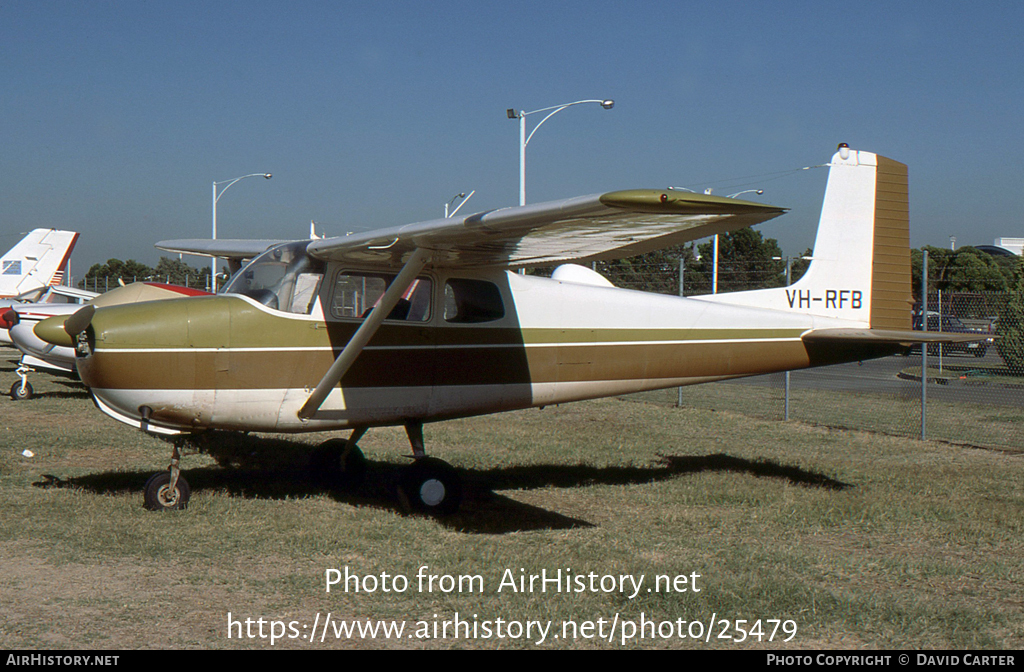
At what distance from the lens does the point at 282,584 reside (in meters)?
5.19

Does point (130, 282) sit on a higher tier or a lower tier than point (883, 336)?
higher

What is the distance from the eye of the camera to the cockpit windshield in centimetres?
683

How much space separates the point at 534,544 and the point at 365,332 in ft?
6.87

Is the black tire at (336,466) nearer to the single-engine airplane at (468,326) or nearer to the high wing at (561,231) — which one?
the single-engine airplane at (468,326)

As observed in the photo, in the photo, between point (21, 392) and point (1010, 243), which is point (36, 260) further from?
point (1010, 243)

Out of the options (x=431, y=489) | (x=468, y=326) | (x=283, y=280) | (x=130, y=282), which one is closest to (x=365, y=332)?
(x=283, y=280)

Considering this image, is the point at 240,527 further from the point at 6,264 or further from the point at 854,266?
the point at 6,264

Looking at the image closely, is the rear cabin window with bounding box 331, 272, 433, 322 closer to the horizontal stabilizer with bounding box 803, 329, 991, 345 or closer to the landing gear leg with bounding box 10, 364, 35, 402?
the horizontal stabilizer with bounding box 803, 329, 991, 345

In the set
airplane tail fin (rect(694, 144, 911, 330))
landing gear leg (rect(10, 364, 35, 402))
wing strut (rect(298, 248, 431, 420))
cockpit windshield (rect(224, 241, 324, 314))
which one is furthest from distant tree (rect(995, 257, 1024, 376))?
landing gear leg (rect(10, 364, 35, 402))

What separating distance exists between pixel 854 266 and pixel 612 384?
3.09 meters

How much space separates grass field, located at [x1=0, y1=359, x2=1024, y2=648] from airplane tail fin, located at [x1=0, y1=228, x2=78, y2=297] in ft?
61.6

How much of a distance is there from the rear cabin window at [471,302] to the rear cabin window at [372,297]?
20cm

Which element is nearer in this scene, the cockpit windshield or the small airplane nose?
the small airplane nose

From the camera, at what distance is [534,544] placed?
20.3ft
